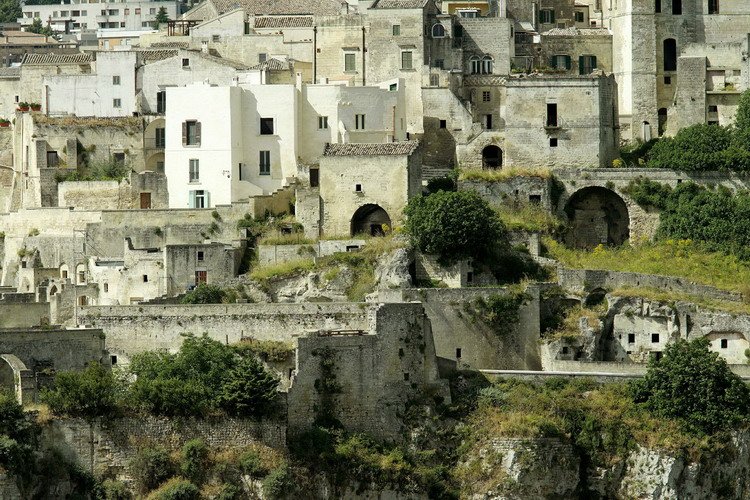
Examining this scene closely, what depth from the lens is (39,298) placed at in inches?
2741

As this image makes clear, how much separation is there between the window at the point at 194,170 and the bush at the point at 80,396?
51.1ft

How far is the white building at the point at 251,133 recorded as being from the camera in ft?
242

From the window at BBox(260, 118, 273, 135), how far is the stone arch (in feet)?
22.8

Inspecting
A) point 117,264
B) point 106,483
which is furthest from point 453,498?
point 117,264

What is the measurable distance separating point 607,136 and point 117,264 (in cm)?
1650

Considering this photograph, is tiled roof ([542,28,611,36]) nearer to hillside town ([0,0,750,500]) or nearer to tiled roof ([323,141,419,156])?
hillside town ([0,0,750,500])

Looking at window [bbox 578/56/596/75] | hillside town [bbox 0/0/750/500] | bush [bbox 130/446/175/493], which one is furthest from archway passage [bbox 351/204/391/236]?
bush [bbox 130/446/175/493]

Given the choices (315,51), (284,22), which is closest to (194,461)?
(315,51)

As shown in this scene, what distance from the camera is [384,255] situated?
223 feet

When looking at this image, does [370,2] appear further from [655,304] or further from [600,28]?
[655,304]

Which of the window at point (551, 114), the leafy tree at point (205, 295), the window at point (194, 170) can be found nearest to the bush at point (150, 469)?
the leafy tree at point (205, 295)

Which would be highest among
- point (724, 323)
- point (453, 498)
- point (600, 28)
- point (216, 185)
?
point (600, 28)

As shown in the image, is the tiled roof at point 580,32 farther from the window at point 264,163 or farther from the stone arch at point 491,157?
the window at point 264,163

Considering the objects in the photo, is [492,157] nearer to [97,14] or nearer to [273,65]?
[273,65]
